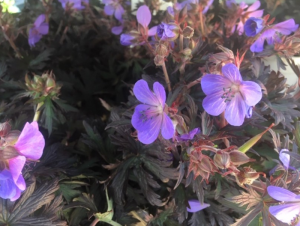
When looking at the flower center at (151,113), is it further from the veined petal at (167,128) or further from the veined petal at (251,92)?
the veined petal at (251,92)

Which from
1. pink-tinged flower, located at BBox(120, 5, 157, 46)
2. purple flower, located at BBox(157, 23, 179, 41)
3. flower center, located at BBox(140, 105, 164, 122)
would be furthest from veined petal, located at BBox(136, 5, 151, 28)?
flower center, located at BBox(140, 105, 164, 122)

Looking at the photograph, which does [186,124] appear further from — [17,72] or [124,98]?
[17,72]

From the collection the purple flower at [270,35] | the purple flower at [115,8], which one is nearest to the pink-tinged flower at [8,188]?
the purple flower at [270,35]

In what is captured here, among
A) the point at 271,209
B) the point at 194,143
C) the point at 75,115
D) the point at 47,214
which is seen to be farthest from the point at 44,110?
the point at 271,209

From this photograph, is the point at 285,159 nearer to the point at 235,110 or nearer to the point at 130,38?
the point at 235,110

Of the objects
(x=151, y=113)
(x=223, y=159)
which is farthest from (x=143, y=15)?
(x=223, y=159)

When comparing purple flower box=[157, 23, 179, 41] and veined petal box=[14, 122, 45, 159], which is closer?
veined petal box=[14, 122, 45, 159]

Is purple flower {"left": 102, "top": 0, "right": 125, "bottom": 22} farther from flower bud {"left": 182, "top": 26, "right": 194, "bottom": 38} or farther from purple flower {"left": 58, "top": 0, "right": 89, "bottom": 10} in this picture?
flower bud {"left": 182, "top": 26, "right": 194, "bottom": 38}
